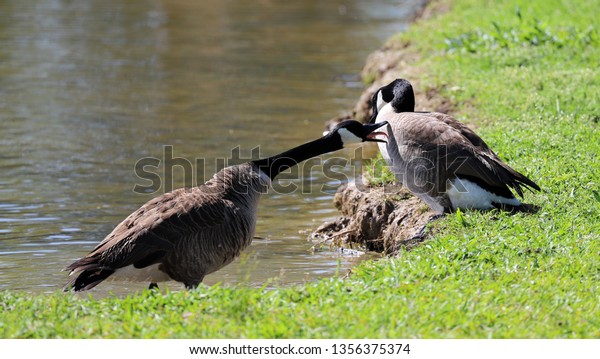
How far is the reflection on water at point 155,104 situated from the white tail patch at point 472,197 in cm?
128

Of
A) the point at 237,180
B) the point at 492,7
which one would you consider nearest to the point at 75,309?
the point at 237,180

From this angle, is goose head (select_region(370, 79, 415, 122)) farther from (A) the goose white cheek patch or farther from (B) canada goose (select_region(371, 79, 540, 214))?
(A) the goose white cheek patch

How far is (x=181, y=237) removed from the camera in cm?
675

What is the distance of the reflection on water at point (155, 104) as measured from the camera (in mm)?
9227

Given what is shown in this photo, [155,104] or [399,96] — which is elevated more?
[155,104]

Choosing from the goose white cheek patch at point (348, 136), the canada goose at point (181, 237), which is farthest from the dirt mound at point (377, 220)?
the canada goose at point (181, 237)

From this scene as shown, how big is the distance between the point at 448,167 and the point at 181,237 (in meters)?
2.29

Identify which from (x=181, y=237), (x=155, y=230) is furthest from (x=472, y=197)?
(x=155, y=230)

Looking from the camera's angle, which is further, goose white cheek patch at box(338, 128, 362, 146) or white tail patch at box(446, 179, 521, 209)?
goose white cheek patch at box(338, 128, 362, 146)

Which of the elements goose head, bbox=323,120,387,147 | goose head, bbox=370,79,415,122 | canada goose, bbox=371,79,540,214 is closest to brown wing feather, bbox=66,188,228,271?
goose head, bbox=323,120,387,147

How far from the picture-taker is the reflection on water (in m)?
9.23

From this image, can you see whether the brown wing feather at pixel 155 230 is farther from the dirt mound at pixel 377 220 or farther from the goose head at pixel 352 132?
the dirt mound at pixel 377 220

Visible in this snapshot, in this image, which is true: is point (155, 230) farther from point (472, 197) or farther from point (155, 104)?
point (155, 104)

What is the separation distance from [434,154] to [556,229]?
1207mm
